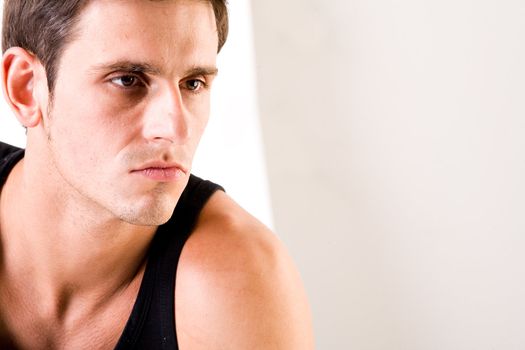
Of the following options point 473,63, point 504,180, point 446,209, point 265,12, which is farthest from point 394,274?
point 265,12

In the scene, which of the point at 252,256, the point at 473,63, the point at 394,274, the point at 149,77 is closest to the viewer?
the point at 149,77

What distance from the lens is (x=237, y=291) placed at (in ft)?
5.55

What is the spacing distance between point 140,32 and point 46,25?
21 centimetres

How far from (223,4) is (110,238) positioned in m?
0.47

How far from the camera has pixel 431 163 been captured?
232cm

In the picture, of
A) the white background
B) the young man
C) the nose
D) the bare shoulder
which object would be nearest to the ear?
the young man

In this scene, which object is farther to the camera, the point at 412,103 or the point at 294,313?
the point at 412,103

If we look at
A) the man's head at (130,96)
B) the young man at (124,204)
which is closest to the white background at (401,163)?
the young man at (124,204)

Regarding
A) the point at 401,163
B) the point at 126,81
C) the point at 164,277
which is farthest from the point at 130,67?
the point at 401,163

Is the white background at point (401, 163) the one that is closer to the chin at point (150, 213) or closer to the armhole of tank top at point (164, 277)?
the armhole of tank top at point (164, 277)

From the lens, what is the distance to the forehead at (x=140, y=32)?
62.2 inches

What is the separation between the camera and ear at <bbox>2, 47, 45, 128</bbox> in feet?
5.67

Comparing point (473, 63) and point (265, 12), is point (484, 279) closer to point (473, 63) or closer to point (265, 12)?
point (473, 63)

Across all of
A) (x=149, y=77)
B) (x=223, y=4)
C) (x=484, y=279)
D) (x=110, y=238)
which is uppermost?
(x=223, y=4)
